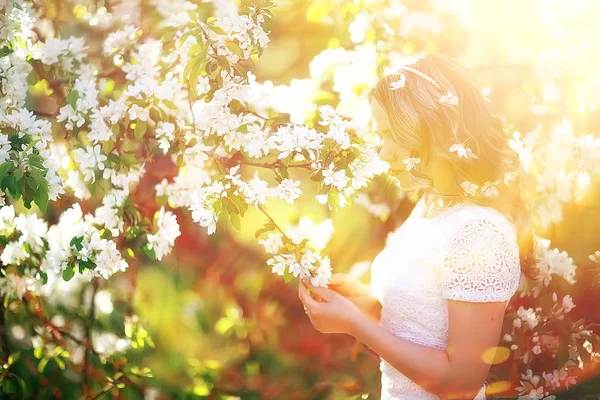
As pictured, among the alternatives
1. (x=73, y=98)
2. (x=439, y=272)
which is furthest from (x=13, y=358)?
(x=439, y=272)

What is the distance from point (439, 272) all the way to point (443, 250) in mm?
65

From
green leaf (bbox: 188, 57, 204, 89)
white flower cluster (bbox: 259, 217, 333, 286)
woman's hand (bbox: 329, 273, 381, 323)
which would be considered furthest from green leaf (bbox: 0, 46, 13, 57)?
woman's hand (bbox: 329, 273, 381, 323)

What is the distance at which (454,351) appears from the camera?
1881 mm

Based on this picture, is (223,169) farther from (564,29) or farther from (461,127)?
(564,29)

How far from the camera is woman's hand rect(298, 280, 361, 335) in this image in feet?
6.48

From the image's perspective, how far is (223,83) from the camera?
6.41ft

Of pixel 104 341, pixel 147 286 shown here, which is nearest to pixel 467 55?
pixel 147 286

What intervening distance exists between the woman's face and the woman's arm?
1.37ft

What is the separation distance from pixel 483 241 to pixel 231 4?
103 cm

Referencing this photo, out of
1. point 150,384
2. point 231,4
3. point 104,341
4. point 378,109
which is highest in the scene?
point 231,4

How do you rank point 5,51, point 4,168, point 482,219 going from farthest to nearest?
point 5,51 < point 482,219 < point 4,168

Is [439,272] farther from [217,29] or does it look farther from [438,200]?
[217,29]

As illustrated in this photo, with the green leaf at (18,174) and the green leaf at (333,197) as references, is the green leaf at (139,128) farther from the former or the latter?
the green leaf at (333,197)

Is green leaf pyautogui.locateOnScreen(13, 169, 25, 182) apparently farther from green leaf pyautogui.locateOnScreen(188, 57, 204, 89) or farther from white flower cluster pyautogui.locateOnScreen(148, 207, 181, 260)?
white flower cluster pyautogui.locateOnScreen(148, 207, 181, 260)
